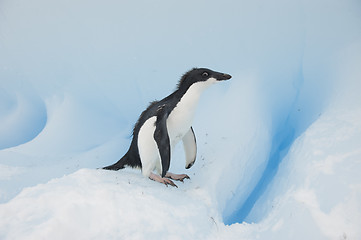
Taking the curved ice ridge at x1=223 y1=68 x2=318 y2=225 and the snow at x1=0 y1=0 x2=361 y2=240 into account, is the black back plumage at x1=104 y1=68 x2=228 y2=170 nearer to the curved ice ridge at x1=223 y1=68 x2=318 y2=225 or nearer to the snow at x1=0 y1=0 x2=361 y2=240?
the snow at x1=0 y1=0 x2=361 y2=240

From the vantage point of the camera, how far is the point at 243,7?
3965 millimetres

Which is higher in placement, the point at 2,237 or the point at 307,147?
the point at 2,237

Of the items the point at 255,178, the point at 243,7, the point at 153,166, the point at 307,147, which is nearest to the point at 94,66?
the point at 243,7

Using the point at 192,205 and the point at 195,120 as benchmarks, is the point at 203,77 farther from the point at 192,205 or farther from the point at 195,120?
the point at 195,120

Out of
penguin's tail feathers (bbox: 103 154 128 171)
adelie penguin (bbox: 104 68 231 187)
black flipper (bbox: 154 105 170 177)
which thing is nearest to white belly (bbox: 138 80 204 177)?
adelie penguin (bbox: 104 68 231 187)

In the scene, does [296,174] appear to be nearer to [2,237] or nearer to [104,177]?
[104,177]

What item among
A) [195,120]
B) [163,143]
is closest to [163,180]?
[163,143]

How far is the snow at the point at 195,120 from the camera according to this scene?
1.76 meters

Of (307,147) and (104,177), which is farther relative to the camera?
(307,147)

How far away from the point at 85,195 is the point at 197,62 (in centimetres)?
270

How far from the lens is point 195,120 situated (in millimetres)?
3623

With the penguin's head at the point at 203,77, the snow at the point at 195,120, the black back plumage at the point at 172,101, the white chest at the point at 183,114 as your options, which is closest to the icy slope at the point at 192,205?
the snow at the point at 195,120

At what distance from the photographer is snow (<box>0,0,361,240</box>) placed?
176 cm

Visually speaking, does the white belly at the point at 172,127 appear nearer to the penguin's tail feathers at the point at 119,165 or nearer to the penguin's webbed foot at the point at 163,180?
the penguin's webbed foot at the point at 163,180
